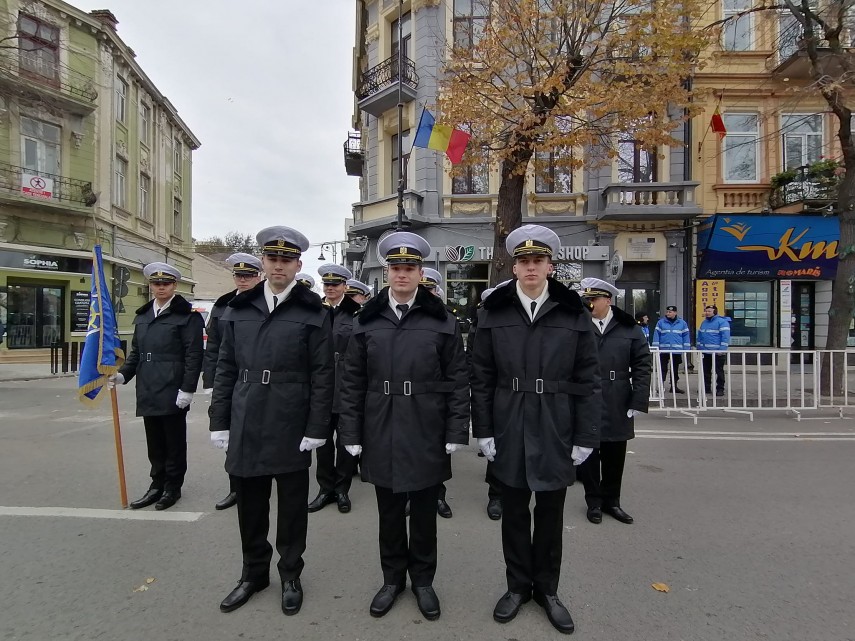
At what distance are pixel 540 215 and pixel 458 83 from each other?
6776 millimetres

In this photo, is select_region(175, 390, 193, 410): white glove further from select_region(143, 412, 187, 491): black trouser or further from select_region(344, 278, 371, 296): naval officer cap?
select_region(344, 278, 371, 296): naval officer cap

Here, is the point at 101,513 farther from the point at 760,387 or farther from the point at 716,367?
the point at 760,387

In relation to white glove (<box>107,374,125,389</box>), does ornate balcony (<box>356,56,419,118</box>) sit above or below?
above

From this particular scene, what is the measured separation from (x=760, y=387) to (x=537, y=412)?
7.96 meters

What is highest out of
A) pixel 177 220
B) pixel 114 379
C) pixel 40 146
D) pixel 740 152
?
pixel 40 146

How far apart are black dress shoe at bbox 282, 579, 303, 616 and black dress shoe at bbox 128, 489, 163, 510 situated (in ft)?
7.26

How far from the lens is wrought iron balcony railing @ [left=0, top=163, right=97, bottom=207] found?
19438 millimetres

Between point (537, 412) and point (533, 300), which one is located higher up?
point (533, 300)

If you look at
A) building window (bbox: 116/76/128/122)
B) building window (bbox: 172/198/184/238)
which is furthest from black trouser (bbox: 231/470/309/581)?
building window (bbox: 172/198/184/238)

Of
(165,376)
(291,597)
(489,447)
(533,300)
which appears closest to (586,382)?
(533,300)

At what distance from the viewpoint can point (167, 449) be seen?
4.54m

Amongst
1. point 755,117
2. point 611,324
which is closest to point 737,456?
point 611,324

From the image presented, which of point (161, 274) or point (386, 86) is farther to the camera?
point (386, 86)

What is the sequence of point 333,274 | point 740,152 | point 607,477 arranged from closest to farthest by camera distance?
point 607,477
point 333,274
point 740,152
